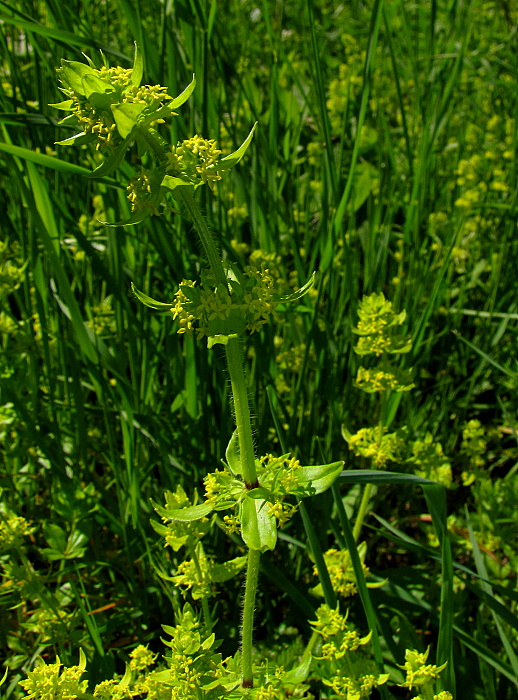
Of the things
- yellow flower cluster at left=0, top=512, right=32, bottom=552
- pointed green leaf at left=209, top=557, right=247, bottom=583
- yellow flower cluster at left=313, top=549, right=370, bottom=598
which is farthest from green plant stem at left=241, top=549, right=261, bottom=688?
yellow flower cluster at left=0, top=512, right=32, bottom=552

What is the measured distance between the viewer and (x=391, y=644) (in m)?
2.02

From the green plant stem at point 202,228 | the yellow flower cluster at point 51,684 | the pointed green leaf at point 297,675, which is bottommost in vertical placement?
the pointed green leaf at point 297,675

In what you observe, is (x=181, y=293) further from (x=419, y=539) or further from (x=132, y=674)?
(x=419, y=539)

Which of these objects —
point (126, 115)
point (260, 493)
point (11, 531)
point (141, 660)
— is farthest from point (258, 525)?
point (11, 531)

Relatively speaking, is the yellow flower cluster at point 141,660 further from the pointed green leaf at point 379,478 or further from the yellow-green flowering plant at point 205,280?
the pointed green leaf at point 379,478

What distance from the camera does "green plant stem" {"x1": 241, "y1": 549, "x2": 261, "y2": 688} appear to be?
1.49 meters

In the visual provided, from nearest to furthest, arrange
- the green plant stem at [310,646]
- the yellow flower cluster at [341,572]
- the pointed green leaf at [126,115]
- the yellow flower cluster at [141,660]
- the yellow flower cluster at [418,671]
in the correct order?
the pointed green leaf at [126,115] → the yellow flower cluster at [418,671] → the yellow flower cluster at [141,660] → the green plant stem at [310,646] → the yellow flower cluster at [341,572]

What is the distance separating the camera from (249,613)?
150 centimetres

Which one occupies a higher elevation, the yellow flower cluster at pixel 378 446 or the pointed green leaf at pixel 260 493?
the pointed green leaf at pixel 260 493

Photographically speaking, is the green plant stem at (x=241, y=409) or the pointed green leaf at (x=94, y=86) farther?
the green plant stem at (x=241, y=409)

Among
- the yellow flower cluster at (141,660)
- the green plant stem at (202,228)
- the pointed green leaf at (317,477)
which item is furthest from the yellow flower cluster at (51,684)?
the green plant stem at (202,228)

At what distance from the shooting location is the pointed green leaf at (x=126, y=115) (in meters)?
1.10

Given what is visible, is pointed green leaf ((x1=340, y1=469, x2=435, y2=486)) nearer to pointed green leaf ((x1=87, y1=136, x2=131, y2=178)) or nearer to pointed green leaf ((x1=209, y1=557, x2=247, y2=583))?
pointed green leaf ((x1=209, y1=557, x2=247, y2=583))

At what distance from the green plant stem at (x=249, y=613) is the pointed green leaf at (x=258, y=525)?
14 centimetres
